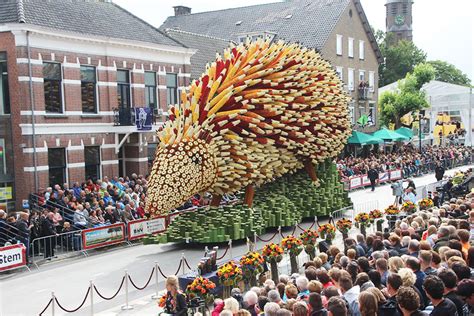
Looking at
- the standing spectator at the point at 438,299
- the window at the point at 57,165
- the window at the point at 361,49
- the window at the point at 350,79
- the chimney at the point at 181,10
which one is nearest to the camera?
the standing spectator at the point at 438,299

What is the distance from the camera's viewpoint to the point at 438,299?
23.2 ft

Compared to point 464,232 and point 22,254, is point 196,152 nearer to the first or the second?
point 22,254

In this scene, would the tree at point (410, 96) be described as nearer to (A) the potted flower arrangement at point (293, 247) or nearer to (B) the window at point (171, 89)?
(B) the window at point (171, 89)

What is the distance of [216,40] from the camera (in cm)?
4047

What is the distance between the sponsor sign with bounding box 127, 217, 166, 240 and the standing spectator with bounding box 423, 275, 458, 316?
14.6 metres

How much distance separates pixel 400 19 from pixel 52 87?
8367 centimetres

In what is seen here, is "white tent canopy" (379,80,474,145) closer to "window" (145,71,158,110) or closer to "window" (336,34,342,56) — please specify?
"window" (336,34,342,56)

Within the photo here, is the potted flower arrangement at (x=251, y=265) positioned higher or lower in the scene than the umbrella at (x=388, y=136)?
lower

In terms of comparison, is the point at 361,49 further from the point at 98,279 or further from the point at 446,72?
the point at 446,72

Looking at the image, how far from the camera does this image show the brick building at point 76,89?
Result: 2261 centimetres

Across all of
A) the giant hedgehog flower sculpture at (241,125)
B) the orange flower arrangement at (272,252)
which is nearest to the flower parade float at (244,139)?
the giant hedgehog flower sculpture at (241,125)

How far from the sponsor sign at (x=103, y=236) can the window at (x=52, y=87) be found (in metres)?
6.62

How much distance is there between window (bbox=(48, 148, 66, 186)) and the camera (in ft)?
77.8

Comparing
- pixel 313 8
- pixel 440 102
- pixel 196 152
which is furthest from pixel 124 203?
pixel 440 102
